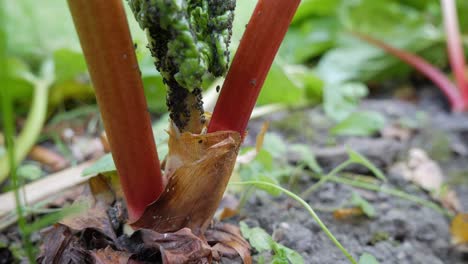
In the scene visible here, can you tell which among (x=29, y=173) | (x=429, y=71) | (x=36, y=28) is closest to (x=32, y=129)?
A: (x=29, y=173)

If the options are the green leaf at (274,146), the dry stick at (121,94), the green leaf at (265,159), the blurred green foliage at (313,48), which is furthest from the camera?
the blurred green foliage at (313,48)

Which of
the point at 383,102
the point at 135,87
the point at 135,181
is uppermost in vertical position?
the point at 135,87

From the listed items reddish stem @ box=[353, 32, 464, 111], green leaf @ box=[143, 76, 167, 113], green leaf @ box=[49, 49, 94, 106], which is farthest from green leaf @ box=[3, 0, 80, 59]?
reddish stem @ box=[353, 32, 464, 111]

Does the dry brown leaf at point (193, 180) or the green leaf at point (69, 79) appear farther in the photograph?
the green leaf at point (69, 79)

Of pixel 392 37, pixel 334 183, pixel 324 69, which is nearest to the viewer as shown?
pixel 334 183

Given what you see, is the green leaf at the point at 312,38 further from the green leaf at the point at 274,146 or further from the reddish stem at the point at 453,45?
the green leaf at the point at 274,146

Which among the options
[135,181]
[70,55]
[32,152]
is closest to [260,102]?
[70,55]

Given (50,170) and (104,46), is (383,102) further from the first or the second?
(104,46)

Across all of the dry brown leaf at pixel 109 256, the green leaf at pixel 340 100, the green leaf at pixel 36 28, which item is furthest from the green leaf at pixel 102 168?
the green leaf at pixel 36 28
